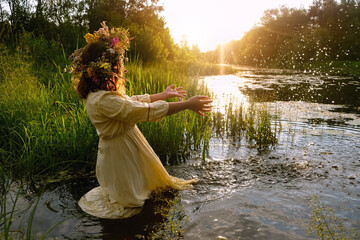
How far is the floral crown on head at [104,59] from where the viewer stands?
9.40 ft

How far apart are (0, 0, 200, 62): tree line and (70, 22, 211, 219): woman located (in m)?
3.47

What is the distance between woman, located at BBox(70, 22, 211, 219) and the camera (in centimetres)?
287

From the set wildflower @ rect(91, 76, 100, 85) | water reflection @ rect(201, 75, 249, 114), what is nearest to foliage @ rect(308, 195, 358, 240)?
wildflower @ rect(91, 76, 100, 85)

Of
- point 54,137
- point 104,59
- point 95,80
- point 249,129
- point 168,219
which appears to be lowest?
point 168,219

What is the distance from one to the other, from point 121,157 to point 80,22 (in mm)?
21416

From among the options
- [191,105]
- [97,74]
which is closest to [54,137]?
[97,74]

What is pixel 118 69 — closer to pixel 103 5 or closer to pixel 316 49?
pixel 103 5

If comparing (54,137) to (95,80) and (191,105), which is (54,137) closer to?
(95,80)

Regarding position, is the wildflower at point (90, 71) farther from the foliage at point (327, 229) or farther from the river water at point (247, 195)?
the foliage at point (327, 229)

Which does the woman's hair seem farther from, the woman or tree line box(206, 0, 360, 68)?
tree line box(206, 0, 360, 68)

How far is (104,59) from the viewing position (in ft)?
9.45

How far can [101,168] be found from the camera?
3.26 m

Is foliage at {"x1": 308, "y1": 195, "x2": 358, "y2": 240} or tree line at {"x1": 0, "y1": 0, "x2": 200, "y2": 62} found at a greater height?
tree line at {"x1": 0, "y1": 0, "x2": 200, "y2": 62}

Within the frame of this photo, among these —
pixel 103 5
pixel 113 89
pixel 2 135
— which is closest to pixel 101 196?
pixel 113 89
